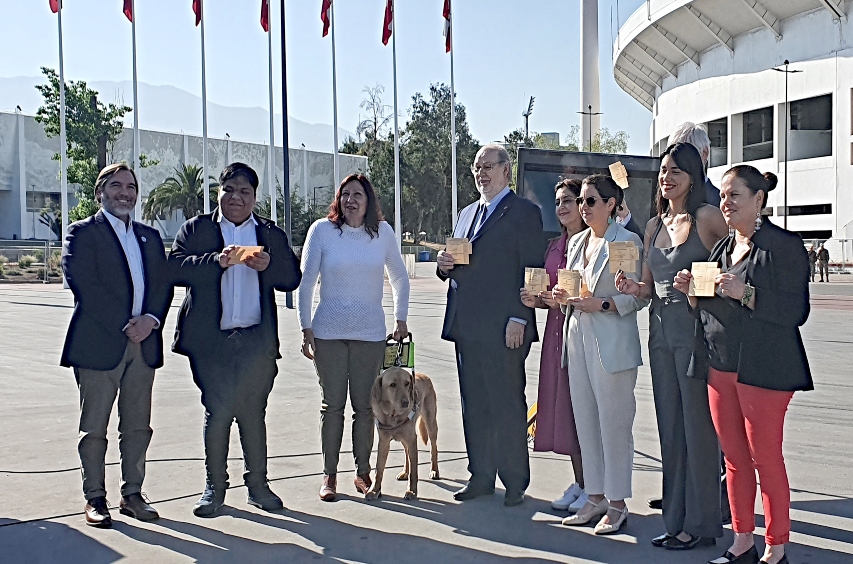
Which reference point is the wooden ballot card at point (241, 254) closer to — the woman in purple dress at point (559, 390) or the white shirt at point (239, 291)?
the white shirt at point (239, 291)

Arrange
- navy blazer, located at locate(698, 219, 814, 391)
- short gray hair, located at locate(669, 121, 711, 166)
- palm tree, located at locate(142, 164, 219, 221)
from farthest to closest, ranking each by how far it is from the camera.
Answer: palm tree, located at locate(142, 164, 219, 221)
short gray hair, located at locate(669, 121, 711, 166)
navy blazer, located at locate(698, 219, 814, 391)

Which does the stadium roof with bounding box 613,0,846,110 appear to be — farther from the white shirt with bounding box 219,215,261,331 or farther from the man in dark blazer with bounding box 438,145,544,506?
the white shirt with bounding box 219,215,261,331

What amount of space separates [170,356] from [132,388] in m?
9.08

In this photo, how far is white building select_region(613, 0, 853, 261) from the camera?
51.2 m

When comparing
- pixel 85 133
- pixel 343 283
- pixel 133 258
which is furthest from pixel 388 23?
pixel 133 258

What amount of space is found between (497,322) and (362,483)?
4.85ft

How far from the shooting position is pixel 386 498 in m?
6.55

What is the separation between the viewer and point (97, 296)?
19.6 ft

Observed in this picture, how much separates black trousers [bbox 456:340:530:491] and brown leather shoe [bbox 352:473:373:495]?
28.6 inches

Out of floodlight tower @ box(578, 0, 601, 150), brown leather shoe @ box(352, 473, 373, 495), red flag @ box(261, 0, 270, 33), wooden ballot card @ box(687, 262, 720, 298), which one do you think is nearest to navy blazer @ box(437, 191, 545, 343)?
brown leather shoe @ box(352, 473, 373, 495)

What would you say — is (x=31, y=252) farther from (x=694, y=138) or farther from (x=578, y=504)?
(x=694, y=138)

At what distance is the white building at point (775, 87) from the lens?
5119cm

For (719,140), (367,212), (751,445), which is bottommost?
(751,445)

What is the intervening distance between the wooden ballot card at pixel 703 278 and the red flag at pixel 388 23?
111ft
